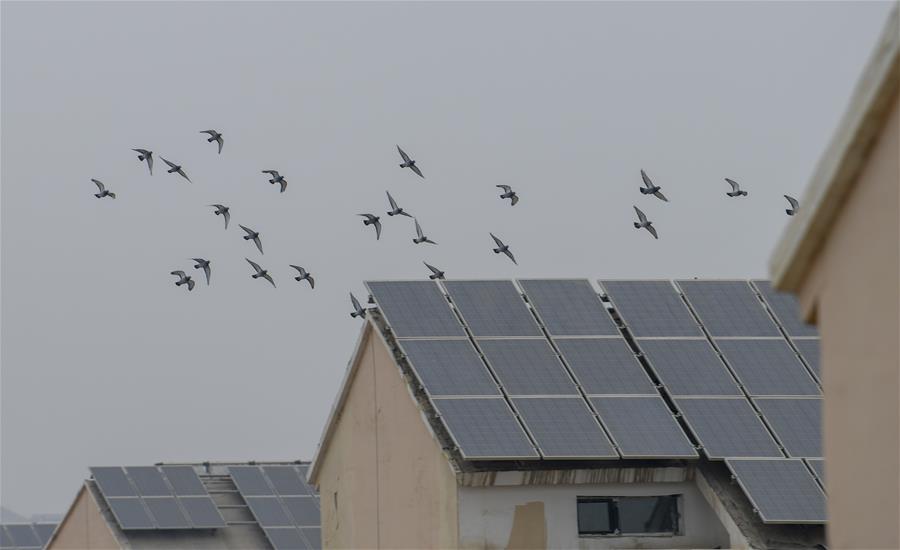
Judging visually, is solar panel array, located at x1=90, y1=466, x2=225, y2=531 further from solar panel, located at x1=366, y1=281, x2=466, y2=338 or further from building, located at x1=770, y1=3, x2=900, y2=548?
building, located at x1=770, y1=3, x2=900, y2=548

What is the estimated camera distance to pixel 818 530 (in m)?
26.2

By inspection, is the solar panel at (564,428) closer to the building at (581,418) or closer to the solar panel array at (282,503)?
the building at (581,418)

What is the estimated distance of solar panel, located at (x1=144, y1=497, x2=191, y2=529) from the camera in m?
45.0

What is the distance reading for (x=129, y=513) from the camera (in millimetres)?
44469

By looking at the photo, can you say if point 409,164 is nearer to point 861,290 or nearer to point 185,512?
point 185,512

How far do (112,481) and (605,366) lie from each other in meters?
20.9

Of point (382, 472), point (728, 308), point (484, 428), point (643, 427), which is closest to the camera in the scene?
point (484, 428)

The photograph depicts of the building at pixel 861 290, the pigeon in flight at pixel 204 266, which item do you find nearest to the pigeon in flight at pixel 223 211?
the pigeon in flight at pixel 204 266

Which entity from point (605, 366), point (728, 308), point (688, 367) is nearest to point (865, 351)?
point (605, 366)

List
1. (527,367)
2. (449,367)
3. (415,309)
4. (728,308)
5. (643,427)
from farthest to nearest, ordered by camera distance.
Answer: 1. (728,308)
2. (415,309)
3. (527,367)
4. (449,367)
5. (643,427)

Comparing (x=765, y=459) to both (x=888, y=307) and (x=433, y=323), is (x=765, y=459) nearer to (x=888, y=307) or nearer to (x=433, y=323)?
(x=433, y=323)

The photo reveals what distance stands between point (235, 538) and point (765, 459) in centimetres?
2274

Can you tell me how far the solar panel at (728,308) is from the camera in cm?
2970

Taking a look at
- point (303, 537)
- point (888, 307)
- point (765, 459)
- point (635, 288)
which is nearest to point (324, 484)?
point (635, 288)
